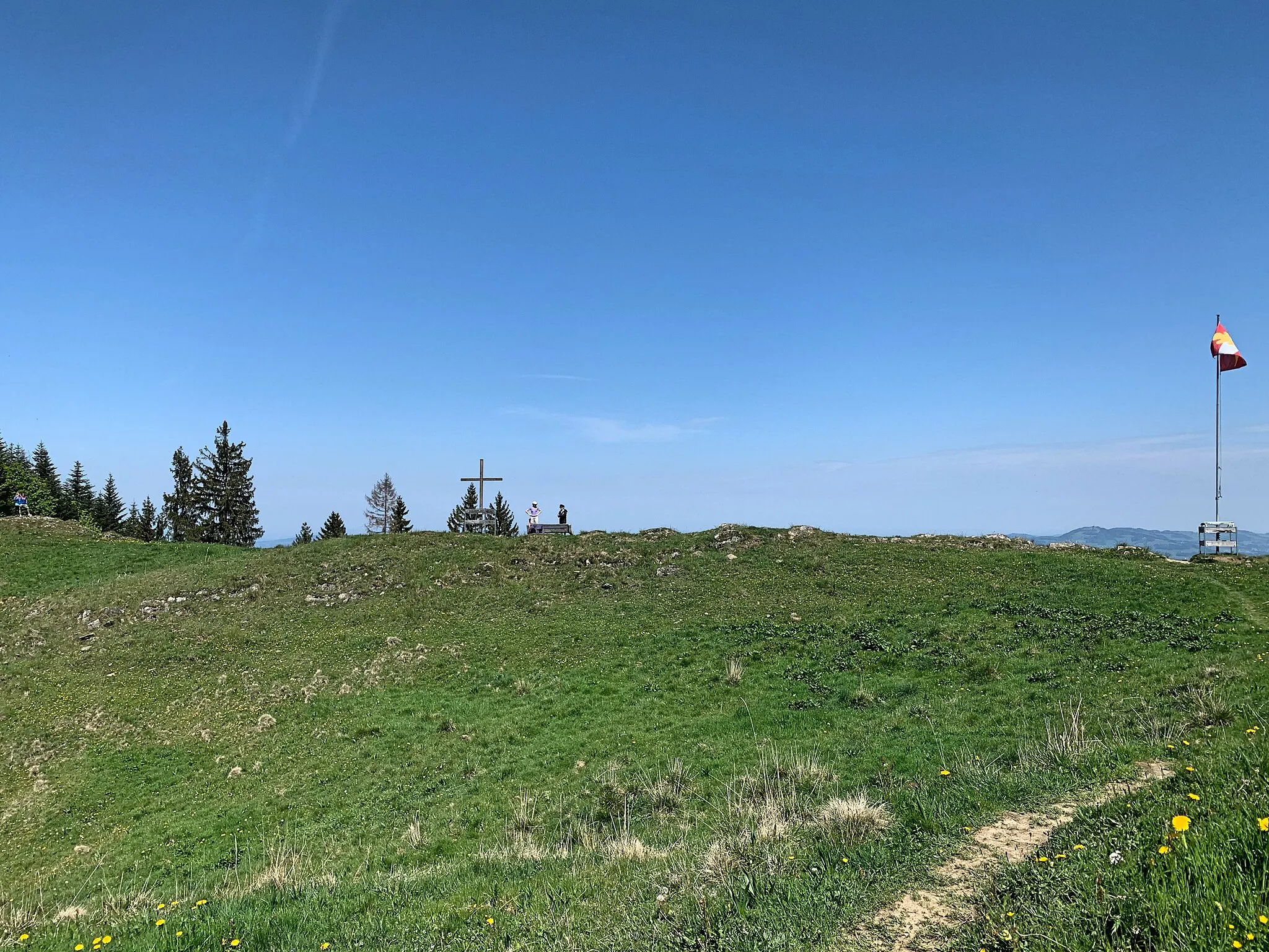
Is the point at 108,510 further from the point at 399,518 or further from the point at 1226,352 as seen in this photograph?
the point at 1226,352

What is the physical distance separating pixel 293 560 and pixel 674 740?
2628 centimetres

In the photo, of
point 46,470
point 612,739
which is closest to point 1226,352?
point 612,739

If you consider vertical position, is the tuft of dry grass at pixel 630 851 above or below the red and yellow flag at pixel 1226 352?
below

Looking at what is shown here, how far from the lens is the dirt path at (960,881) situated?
5918 millimetres

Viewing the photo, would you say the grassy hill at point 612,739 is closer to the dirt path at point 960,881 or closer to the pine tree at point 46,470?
the dirt path at point 960,881

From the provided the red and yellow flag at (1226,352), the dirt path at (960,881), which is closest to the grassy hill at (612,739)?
the dirt path at (960,881)

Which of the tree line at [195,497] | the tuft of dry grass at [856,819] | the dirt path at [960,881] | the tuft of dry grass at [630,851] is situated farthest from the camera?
the tree line at [195,497]

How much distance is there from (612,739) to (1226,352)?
123 feet

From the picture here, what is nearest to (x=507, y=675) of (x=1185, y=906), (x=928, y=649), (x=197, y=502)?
(x=928, y=649)

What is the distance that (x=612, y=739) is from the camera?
17406 millimetres

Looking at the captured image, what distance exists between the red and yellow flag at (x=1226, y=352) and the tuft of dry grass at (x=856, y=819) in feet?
122

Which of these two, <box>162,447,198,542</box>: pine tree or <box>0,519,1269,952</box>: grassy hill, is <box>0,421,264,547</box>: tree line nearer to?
<box>162,447,198,542</box>: pine tree

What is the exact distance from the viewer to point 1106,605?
73.9ft

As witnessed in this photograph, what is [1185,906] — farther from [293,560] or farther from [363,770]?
[293,560]
